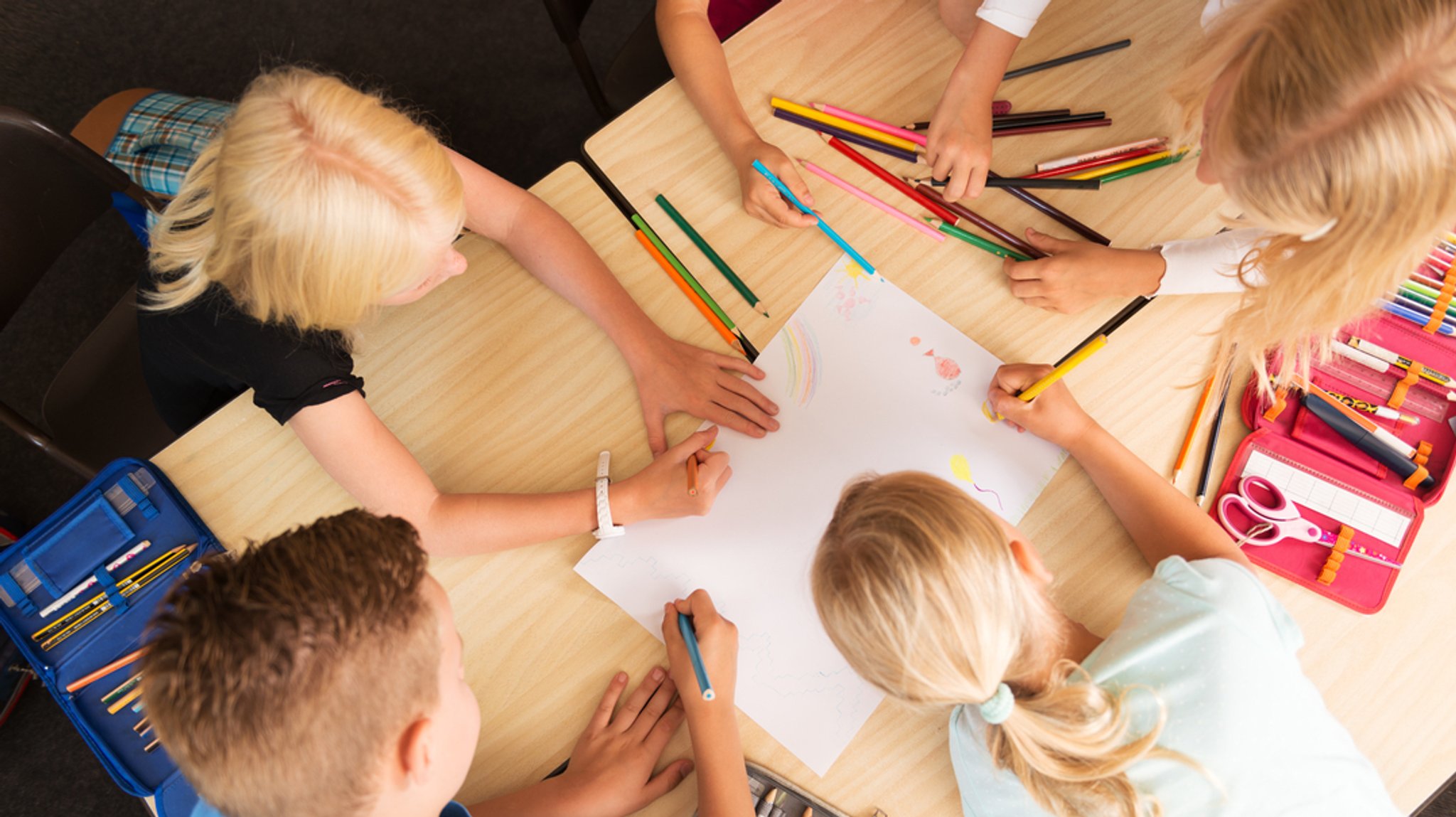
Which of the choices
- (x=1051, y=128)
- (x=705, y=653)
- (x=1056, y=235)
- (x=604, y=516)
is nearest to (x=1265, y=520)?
(x=1056, y=235)

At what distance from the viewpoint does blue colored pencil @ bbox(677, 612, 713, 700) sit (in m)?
0.82

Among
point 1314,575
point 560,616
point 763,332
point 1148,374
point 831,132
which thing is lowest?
point 1314,575

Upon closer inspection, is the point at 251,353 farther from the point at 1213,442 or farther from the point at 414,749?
the point at 1213,442

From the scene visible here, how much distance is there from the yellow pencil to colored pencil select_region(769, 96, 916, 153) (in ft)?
0.71

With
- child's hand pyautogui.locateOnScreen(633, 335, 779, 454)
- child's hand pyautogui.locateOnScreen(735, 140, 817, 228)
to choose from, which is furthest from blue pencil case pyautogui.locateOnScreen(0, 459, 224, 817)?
child's hand pyautogui.locateOnScreen(735, 140, 817, 228)

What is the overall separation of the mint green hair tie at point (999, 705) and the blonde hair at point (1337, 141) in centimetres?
49

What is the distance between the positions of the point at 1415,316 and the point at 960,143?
1.79 ft

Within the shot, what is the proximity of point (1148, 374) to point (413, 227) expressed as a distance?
2.80 feet

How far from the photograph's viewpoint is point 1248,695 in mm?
774

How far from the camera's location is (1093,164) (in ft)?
3.29

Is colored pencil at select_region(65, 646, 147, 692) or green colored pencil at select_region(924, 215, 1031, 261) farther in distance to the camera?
green colored pencil at select_region(924, 215, 1031, 261)

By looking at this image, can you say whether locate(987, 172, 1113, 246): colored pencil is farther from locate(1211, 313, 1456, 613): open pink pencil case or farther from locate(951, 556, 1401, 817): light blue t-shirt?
locate(951, 556, 1401, 817): light blue t-shirt

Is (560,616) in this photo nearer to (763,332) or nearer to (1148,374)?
(763,332)

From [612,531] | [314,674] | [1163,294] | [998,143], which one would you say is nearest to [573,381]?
[612,531]
